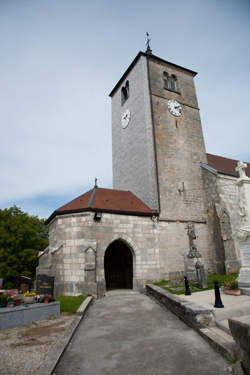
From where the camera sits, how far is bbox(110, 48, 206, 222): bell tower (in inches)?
611

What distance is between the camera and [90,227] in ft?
39.2

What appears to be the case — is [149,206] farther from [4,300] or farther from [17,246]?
[17,246]

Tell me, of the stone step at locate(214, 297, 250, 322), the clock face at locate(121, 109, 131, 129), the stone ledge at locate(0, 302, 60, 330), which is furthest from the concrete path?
the clock face at locate(121, 109, 131, 129)

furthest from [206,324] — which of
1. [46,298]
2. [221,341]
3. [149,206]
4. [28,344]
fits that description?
[149,206]

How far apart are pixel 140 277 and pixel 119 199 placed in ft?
15.8

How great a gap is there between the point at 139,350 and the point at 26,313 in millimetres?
3818

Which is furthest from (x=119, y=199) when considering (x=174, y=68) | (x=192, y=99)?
(x=174, y=68)

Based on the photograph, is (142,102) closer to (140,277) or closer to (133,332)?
(140,277)

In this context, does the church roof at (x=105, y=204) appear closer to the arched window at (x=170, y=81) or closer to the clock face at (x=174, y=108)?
the clock face at (x=174, y=108)

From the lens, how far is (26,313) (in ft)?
21.2

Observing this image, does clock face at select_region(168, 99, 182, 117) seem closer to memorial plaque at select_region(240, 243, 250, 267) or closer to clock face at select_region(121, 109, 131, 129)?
clock face at select_region(121, 109, 131, 129)

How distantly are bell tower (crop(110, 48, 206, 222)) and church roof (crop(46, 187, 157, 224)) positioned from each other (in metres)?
1.11

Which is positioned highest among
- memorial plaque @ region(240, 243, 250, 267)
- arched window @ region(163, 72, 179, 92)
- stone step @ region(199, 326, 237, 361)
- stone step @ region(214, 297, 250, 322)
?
arched window @ region(163, 72, 179, 92)

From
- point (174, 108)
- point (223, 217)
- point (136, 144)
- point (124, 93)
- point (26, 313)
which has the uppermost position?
A: point (124, 93)
